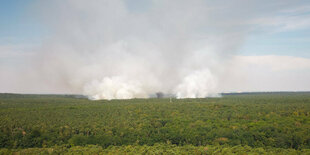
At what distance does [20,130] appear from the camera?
44.2 meters

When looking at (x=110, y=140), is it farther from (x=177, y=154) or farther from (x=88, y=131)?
(x=177, y=154)

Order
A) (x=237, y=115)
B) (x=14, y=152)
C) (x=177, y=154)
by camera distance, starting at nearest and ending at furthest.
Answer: (x=177, y=154) → (x=14, y=152) → (x=237, y=115)

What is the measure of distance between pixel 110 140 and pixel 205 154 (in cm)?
1794

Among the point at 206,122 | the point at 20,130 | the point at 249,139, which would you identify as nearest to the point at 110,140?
the point at 20,130

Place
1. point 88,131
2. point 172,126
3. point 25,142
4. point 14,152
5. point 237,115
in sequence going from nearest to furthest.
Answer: point 14,152 → point 25,142 → point 88,131 → point 172,126 → point 237,115

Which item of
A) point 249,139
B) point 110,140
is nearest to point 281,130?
point 249,139

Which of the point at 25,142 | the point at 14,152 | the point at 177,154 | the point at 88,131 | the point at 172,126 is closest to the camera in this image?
the point at 177,154

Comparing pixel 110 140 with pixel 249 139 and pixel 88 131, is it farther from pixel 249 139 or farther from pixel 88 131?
pixel 249 139

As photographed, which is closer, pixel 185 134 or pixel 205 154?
pixel 205 154

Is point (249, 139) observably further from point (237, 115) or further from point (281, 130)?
point (237, 115)

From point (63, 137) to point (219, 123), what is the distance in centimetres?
3001

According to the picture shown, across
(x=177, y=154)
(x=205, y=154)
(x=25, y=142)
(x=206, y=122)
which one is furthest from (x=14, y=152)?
(x=206, y=122)

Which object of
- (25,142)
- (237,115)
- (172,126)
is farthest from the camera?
(237,115)

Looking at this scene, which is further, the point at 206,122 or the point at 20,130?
the point at 206,122
